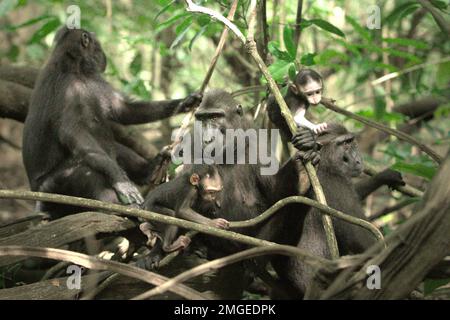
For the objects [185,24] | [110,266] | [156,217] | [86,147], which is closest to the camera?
[110,266]

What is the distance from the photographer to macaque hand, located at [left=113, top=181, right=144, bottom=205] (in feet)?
19.9

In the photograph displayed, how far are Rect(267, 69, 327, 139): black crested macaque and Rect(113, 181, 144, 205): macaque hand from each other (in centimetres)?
153

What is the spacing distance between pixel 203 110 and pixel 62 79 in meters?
2.57

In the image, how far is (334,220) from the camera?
5.09 meters

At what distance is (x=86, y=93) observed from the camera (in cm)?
707

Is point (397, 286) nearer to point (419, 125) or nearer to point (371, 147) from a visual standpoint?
point (371, 147)

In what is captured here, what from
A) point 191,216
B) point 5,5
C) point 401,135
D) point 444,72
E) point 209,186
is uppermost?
point 5,5

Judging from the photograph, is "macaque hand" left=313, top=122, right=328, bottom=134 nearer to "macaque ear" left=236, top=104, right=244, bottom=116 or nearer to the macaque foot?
"macaque ear" left=236, top=104, right=244, bottom=116

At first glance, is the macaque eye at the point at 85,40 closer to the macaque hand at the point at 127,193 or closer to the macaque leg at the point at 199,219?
the macaque hand at the point at 127,193

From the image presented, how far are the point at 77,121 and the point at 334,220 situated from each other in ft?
10.3

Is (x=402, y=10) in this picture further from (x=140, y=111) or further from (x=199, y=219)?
(x=140, y=111)

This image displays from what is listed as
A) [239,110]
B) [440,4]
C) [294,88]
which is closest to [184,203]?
[239,110]
